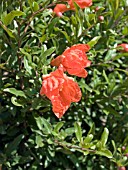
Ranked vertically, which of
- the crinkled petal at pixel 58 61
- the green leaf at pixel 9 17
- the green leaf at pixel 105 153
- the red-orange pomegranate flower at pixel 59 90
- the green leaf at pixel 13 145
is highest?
the green leaf at pixel 9 17

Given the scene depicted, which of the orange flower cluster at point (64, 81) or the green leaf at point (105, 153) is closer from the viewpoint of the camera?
the orange flower cluster at point (64, 81)

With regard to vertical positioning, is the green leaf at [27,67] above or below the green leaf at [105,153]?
above

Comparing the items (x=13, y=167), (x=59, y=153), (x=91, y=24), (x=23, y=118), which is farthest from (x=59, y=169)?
(x=91, y=24)

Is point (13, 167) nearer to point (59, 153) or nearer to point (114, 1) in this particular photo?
point (59, 153)

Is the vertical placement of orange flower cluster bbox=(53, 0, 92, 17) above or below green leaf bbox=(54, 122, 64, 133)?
above

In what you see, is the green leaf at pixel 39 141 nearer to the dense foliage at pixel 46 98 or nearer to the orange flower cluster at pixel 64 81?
the dense foliage at pixel 46 98

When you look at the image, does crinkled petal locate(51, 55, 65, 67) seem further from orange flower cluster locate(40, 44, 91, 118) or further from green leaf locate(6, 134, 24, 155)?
green leaf locate(6, 134, 24, 155)

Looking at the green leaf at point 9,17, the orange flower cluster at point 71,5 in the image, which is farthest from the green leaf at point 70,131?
the green leaf at point 9,17

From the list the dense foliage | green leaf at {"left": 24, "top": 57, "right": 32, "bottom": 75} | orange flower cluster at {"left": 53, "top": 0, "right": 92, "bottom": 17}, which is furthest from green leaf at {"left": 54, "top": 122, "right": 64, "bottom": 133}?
orange flower cluster at {"left": 53, "top": 0, "right": 92, "bottom": 17}
